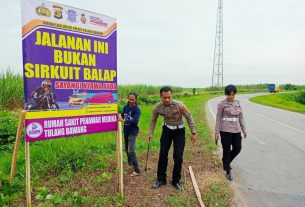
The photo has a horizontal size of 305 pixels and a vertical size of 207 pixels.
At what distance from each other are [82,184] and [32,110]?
1794mm

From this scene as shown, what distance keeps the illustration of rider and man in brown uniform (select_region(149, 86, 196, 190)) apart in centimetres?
189

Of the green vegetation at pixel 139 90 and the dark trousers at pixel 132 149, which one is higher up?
the green vegetation at pixel 139 90

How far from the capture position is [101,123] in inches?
208

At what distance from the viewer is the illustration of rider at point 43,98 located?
435cm

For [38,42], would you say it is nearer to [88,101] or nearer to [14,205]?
[88,101]

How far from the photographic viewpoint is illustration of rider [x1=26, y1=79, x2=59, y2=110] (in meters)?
4.35

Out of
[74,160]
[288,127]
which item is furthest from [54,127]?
[288,127]

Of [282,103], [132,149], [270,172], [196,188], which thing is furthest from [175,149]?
[282,103]

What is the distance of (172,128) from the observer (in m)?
5.33

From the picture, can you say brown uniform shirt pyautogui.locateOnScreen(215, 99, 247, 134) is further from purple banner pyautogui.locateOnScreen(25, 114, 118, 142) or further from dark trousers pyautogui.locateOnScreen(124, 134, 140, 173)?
purple banner pyautogui.locateOnScreen(25, 114, 118, 142)

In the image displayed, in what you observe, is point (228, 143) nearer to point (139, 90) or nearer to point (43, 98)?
point (43, 98)

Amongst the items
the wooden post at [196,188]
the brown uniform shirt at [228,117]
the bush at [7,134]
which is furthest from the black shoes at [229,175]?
the bush at [7,134]

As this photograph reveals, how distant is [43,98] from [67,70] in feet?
2.01

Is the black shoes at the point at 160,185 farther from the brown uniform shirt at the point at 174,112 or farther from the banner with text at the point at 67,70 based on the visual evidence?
the banner with text at the point at 67,70
